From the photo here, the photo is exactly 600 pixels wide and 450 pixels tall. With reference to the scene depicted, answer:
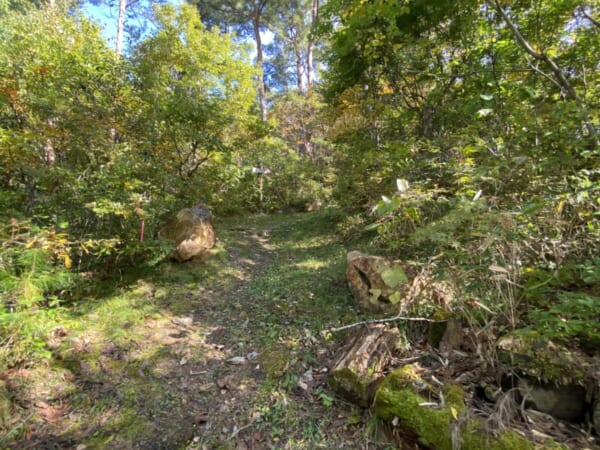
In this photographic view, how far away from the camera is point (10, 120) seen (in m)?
4.61

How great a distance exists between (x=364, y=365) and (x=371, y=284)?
1.19m

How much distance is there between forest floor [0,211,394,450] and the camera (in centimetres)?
207

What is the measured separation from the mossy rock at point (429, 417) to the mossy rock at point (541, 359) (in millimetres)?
420

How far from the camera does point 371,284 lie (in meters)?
3.33

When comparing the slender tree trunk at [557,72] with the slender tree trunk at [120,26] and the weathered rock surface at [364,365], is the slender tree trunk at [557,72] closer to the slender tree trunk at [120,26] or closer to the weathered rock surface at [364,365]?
the weathered rock surface at [364,365]

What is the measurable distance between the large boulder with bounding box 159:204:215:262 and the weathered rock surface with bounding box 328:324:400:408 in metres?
3.60

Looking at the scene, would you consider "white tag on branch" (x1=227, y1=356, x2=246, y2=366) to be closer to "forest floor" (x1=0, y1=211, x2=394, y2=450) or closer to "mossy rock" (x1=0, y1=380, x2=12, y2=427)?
"forest floor" (x1=0, y1=211, x2=394, y2=450)

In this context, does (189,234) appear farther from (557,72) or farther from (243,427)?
(557,72)

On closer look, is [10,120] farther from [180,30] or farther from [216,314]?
[216,314]

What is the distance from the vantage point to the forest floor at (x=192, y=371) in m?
2.07

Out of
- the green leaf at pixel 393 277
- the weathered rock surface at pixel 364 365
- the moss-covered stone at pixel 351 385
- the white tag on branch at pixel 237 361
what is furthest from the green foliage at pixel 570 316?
the white tag on branch at pixel 237 361

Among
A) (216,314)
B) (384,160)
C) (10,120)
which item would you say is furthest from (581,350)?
(10,120)

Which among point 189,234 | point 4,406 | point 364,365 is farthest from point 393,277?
point 189,234

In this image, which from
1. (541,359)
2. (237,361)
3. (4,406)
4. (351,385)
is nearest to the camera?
(541,359)
